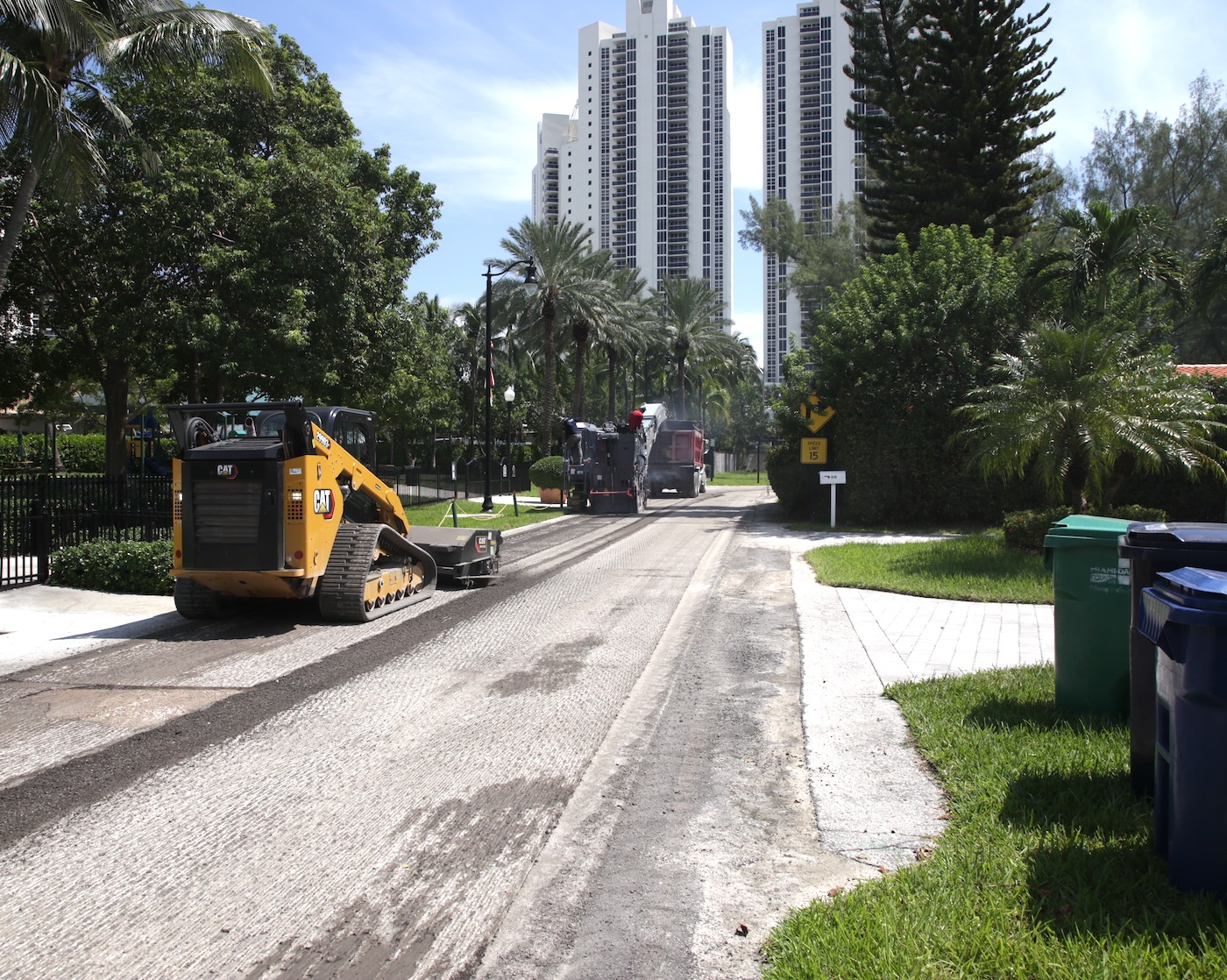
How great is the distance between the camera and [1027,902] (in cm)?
346

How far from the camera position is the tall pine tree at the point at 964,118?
2917 centimetres

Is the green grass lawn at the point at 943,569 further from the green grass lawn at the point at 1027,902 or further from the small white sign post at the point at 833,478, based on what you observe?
the green grass lawn at the point at 1027,902

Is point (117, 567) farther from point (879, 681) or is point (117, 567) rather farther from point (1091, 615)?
point (1091, 615)

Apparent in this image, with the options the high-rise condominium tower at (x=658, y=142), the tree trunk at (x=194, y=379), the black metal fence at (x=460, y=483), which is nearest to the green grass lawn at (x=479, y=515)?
the black metal fence at (x=460, y=483)

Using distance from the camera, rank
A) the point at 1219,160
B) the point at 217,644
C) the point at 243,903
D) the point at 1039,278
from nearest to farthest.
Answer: the point at 243,903 → the point at 217,644 → the point at 1039,278 → the point at 1219,160

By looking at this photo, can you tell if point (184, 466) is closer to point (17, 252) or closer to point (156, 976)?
point (156, 976)

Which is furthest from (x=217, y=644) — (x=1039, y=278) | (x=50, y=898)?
(x=1039, y=278)

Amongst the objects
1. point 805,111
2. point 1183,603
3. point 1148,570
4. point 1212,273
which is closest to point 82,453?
point 1212,273

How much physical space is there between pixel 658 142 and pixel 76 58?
430ft

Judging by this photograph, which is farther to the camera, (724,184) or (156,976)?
(724,184)

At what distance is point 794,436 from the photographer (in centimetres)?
2370

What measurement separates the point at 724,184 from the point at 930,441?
128 m

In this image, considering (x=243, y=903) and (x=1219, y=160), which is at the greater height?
(x=1219, y=160)

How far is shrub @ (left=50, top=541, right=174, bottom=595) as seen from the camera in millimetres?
11703
